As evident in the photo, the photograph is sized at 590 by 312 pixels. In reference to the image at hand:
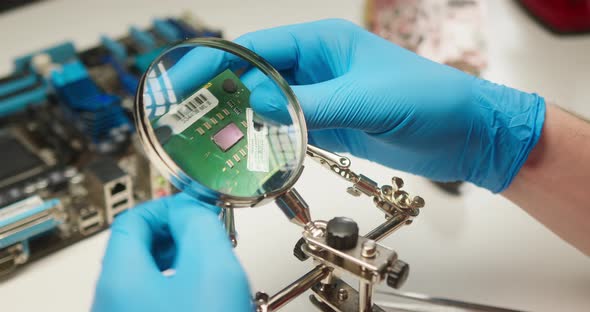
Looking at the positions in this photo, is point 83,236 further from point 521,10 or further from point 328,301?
point 521,10

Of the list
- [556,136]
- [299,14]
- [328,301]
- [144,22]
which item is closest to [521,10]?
[299,14]

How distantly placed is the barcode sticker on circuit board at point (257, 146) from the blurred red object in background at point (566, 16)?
1.48 metres

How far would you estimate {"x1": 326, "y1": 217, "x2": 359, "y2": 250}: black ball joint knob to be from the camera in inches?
30.5

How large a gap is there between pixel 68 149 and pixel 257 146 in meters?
0.71

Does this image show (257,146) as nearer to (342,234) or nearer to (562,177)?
(342,234)

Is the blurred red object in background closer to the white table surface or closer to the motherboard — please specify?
the white table surface

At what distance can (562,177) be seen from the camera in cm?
117

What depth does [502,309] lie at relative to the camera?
1.11 meters

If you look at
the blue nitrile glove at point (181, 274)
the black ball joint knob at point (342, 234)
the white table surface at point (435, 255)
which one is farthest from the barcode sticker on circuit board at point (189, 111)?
the white table surface at point (435, 255)

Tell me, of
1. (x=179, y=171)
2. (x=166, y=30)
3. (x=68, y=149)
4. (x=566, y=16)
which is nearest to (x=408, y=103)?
(x=179, y=171)

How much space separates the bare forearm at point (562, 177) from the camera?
3.81 feet

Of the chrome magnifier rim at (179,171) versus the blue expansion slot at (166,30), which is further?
the blue expansion slot at (166,30)

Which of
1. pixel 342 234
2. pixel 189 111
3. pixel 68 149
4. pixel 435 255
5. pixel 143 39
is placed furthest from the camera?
pixel 143 39

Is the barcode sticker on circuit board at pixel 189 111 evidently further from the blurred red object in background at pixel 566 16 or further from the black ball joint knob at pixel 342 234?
the blurred red object in background at pixel 566 16
